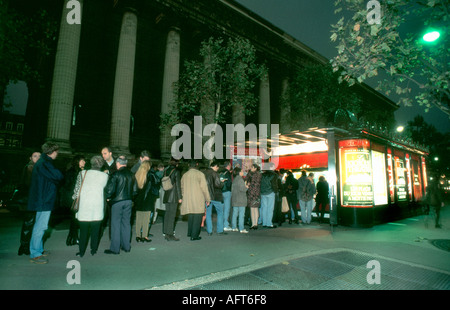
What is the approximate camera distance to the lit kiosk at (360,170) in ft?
28.7

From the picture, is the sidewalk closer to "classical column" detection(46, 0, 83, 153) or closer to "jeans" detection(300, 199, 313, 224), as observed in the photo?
"jeans" detection(300, 199, 313, 224)

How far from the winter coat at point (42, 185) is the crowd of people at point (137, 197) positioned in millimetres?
Answer: 15

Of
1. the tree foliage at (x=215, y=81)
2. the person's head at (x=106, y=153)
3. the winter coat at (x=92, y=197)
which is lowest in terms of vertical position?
the winter coat at (x=92, y=197)

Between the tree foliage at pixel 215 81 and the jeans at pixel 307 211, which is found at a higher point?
the tree foliage at pixel 215 81

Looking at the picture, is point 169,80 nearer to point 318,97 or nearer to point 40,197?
point 318,97

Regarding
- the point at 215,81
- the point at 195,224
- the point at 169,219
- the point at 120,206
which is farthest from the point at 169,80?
the point at 120,206

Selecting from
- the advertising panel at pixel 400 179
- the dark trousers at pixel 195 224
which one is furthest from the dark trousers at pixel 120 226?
the advertising panel at pixel 400 179

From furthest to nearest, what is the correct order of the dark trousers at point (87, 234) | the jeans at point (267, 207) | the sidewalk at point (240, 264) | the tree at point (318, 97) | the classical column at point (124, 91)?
the tree at point (318, 97)
the classical column at point (124, 91)
the jeans at point (267, 207)
the dark trousers at point (87, 234)
the sidewalk at point (240, 264)

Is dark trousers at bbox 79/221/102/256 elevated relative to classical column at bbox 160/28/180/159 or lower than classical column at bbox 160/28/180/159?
lower

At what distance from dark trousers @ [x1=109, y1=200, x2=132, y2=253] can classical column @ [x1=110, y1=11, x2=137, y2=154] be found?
10.0 m

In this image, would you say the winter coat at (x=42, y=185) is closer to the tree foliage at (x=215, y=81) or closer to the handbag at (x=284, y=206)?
the handbag at (x=284, y=206)

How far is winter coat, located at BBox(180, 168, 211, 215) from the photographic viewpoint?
20.9 ft

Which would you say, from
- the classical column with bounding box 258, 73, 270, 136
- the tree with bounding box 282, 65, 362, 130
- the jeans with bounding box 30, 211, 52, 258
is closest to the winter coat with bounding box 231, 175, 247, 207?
the jeans with bounding box 30, 211, 52, 258

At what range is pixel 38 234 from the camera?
4402 mm
